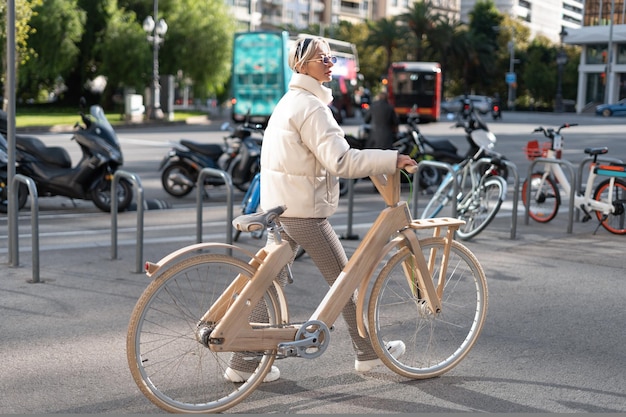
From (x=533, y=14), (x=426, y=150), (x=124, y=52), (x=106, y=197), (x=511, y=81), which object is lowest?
(x=106, y=197)

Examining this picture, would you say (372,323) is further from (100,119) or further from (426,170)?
(426,170)

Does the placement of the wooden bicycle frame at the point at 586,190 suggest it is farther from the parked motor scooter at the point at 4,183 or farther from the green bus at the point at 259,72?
the green bus at the point at 259,72

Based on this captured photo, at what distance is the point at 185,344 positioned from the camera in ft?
15.4

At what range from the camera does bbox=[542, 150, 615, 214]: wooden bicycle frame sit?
10125mm

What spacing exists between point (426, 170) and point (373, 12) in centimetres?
11361

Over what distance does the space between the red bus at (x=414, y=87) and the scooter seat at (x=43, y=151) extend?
34118mm

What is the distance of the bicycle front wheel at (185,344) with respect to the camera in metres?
4.30

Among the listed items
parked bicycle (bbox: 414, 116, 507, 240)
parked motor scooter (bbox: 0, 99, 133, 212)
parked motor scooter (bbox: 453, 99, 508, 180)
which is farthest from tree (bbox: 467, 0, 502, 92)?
parked bicycle (bbox: 414, 116, 507, 240)

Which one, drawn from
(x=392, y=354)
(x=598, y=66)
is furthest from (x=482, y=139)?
(x=598, y=66)

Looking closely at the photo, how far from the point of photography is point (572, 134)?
3369 centimetres

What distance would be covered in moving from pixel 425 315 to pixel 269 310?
995 mm

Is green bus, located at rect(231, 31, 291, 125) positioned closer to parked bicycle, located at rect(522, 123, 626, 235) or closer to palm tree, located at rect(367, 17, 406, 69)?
parked bicycle, located at rect(522, 123, 626, 235)

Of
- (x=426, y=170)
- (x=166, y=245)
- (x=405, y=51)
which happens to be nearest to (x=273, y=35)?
(x=426, y=170)

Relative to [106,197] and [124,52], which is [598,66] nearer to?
[124,52]
